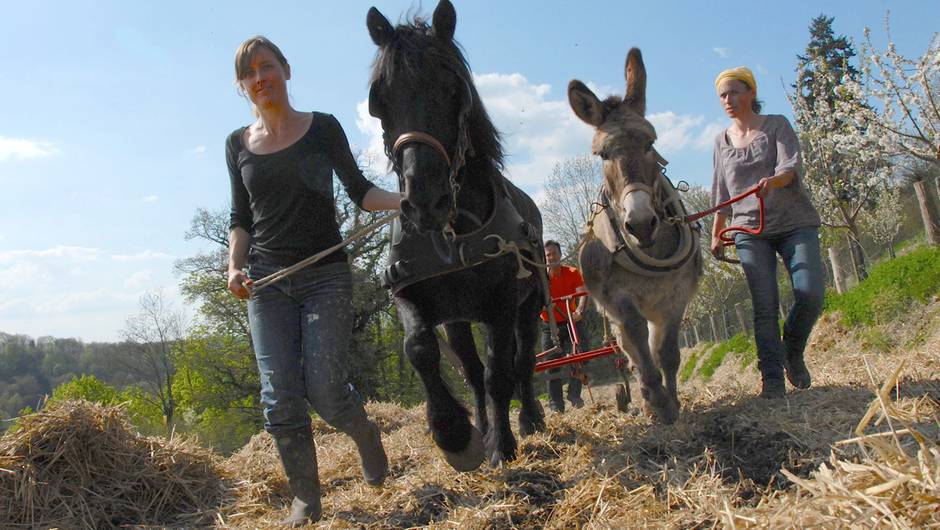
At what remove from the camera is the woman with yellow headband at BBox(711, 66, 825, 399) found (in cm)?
430

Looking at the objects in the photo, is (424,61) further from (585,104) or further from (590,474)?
(590,474)

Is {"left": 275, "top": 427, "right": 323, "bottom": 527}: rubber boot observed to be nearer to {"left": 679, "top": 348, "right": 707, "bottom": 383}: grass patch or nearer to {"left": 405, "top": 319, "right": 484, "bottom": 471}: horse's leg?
{"left": 405, "top": 319, "right": 484, "bottom": 471}: horse's leg

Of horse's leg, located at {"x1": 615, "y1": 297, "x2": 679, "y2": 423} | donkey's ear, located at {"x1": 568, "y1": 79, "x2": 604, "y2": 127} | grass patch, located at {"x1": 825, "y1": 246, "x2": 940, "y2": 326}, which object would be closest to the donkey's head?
donkey's ear, located at {"x1": 568, "y1": 79, "x2": 604, "y2": 127}

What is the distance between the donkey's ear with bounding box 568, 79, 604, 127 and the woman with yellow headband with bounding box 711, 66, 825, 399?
3.37ft

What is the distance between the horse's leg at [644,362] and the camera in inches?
153

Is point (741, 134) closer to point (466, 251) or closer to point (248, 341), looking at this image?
point (466, 251)

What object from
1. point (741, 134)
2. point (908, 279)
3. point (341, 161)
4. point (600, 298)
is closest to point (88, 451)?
point (341, 161)

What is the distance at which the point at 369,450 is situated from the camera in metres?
3.32

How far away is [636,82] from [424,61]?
5.35ft

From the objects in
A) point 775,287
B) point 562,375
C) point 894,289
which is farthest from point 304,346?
point 894,289

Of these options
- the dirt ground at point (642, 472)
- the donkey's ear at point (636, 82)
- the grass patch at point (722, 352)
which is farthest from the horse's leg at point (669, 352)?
the grass patch at point (722, 352)

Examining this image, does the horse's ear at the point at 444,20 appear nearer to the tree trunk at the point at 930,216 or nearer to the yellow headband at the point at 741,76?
the yellow headband at the point at 741,76

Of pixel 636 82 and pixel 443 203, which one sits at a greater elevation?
pixel 636 82

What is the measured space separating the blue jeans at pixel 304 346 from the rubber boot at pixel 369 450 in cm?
5
